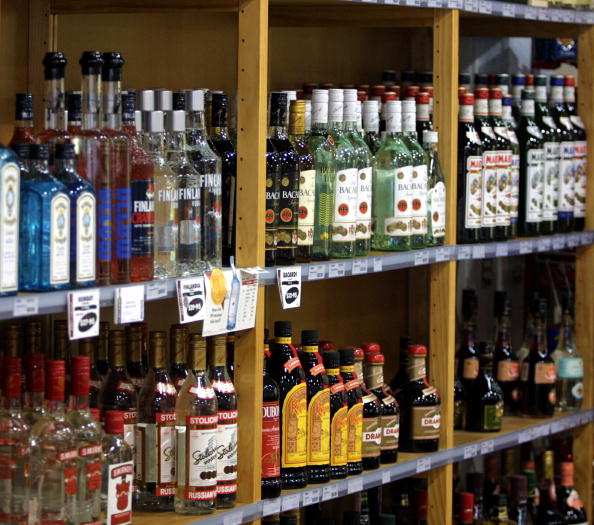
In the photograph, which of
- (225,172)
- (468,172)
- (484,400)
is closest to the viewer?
(225,172)

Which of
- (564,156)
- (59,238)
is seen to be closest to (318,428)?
(59,238)

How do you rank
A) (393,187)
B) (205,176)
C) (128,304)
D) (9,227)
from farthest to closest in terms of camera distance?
(393,187)
(205,176)
(128,304)
(9,227)

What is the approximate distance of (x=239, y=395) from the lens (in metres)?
3.16

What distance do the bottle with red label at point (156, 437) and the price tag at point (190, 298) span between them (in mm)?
161

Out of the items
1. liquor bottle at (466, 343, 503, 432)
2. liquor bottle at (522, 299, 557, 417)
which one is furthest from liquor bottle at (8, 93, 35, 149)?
liquor bottle at (522, 299, 557, 417)

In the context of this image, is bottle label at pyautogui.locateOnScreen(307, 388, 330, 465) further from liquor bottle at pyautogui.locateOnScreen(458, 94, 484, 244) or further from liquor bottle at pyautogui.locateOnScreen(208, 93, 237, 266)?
liquor bottle at pyautogui.locateOnScreen(458, 94, 484, 244)

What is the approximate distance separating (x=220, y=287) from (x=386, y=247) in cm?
90

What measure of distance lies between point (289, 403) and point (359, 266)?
446 mm

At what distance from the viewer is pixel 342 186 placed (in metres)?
3.45

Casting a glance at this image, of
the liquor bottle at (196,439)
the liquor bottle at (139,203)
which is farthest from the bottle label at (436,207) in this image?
the liquor bottle at (139,203)

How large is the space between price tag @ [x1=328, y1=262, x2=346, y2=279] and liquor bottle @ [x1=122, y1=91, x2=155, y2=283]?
68 centimetres

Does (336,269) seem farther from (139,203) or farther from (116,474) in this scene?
(116,474)

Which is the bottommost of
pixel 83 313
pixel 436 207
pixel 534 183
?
pixel 83 313

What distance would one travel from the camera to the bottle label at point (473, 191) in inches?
157
